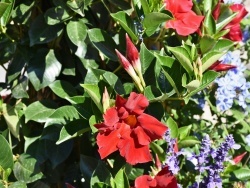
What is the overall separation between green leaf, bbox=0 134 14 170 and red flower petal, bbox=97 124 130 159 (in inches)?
12.5

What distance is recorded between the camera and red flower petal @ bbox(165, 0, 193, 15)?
1.45 m

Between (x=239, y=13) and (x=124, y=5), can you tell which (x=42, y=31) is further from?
(x=239, y=13)

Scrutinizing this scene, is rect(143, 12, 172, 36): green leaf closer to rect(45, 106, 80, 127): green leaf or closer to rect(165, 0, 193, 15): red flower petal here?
rect(165, 0, 193, 15): red flower petal

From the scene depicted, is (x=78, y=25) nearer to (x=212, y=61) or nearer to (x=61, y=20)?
(x=61, y=20)

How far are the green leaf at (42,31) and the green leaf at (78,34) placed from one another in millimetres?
52

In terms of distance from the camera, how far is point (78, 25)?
5.01ft

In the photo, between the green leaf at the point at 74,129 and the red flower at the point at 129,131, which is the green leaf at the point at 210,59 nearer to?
the red flower at the point at 129,131

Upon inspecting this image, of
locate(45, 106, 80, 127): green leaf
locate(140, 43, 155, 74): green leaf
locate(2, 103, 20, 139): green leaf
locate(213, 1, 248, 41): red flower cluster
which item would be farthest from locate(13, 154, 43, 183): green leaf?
locate(213, 1, 248, 41): red flower cluster

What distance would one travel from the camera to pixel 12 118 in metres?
1.64

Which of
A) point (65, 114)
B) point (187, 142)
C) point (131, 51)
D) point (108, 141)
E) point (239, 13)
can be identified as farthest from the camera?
point (239, 13)

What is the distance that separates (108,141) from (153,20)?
34 centimetres

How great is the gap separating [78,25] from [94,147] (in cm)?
39

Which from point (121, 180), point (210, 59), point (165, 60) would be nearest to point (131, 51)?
point (165, 60)

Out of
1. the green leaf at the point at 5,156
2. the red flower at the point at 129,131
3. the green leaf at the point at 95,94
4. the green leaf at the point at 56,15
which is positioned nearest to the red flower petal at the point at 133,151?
the red flower at the point at 129,131
